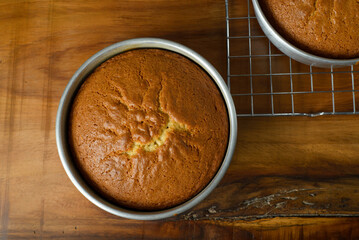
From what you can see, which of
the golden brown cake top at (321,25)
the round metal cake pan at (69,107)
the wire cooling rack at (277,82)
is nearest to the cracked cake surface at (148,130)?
the round metal cake pan at (69,107)

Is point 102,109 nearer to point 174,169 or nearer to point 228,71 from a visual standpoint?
point 174,169

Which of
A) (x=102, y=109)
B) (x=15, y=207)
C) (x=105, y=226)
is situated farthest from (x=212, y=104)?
(x=15, y=207)

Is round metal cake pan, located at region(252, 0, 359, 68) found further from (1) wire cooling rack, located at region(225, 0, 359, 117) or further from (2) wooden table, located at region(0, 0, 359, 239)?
(2) wooden table, located at region(0, 0, 359, 239)

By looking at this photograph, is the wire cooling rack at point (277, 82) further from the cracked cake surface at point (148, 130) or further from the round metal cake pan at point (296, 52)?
the cracked cake surface at point (148, 130)

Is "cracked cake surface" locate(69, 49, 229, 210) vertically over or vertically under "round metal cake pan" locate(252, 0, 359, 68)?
under

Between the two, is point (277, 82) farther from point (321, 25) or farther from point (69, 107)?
point (69, 107)

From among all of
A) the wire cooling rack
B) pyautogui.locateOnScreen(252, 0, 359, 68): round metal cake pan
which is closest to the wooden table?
the wire cooling rack

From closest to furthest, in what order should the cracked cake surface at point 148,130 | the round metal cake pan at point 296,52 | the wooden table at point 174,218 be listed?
the cracked cake surface at point 148,130 → the round metal cake pan at point 296,52 → the wooden table at point 174,218
